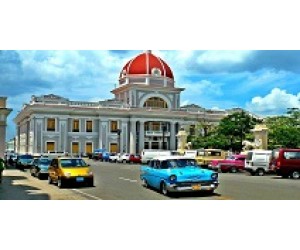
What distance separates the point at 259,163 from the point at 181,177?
1211cm

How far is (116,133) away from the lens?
6353 cm

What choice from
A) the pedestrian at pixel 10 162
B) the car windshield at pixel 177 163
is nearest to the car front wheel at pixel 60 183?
the car windshield at pixel 177 163

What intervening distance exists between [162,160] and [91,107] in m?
47.9

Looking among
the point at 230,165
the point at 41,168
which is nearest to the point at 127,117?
the point at 230,165

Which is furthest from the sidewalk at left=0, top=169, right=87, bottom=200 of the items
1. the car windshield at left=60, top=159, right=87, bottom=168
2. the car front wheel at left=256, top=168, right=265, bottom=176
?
the car front wheel at left=256, top=168, right=265, bottom=176

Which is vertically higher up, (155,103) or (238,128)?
(155,103)

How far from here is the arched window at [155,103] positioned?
64.8m

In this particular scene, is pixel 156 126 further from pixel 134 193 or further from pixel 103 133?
pixel 134 193

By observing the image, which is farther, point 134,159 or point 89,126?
point 89,126

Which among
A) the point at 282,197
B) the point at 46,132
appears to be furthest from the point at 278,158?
the point at 46,132

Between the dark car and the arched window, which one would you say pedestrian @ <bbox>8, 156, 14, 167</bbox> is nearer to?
the dark car

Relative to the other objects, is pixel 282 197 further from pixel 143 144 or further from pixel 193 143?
pixel 143 144

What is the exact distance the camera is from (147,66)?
205ft

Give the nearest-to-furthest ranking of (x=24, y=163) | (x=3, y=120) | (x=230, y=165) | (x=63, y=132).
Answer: (x=3, y=120) < (x=230, y=165) < (x=24, y=163) < (x=63, y=132)
